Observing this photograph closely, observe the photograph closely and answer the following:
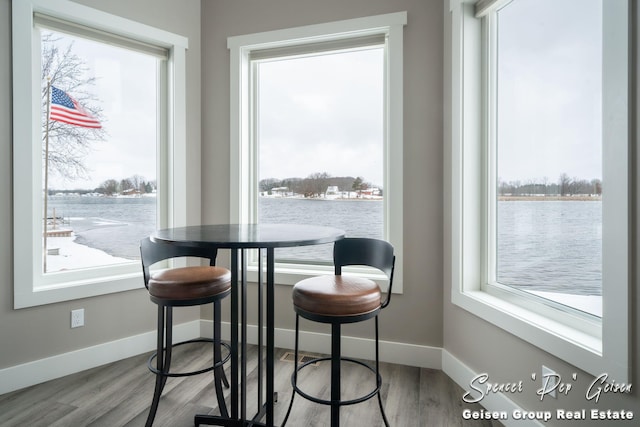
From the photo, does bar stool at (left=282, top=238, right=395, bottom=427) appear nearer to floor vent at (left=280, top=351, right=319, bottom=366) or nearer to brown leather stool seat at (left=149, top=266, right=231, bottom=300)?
brown leather stool seat at (left=149, top=266, right=231, bottom=300)

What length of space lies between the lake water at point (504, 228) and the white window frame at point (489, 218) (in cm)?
13

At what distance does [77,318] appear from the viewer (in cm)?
248

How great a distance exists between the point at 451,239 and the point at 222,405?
163cm

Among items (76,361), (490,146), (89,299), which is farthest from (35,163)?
(490,146)

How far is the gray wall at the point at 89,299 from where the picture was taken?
86.8 inches

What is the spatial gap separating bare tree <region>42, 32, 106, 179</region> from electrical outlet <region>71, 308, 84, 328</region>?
3.02 ft

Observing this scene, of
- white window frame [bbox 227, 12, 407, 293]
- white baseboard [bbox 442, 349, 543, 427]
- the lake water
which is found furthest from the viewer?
white window frame [bbox 227, 12, 407, 293]

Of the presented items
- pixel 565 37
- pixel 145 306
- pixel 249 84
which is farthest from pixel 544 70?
pixel 145 306

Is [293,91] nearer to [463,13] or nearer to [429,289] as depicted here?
[463,13]

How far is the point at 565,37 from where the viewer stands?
1.70m

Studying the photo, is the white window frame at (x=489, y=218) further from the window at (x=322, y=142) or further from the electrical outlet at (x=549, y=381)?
the window at (x=322, y=142)

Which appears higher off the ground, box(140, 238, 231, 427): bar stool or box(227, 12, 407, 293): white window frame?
box(227, 12, 407, 293): white window frame

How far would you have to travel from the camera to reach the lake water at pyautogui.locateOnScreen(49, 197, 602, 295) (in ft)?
5.33

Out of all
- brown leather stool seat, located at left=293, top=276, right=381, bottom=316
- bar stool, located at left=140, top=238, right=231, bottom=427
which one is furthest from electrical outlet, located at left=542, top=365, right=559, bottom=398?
bar stool, located at left=140, top=238, right=231, bottom=427
